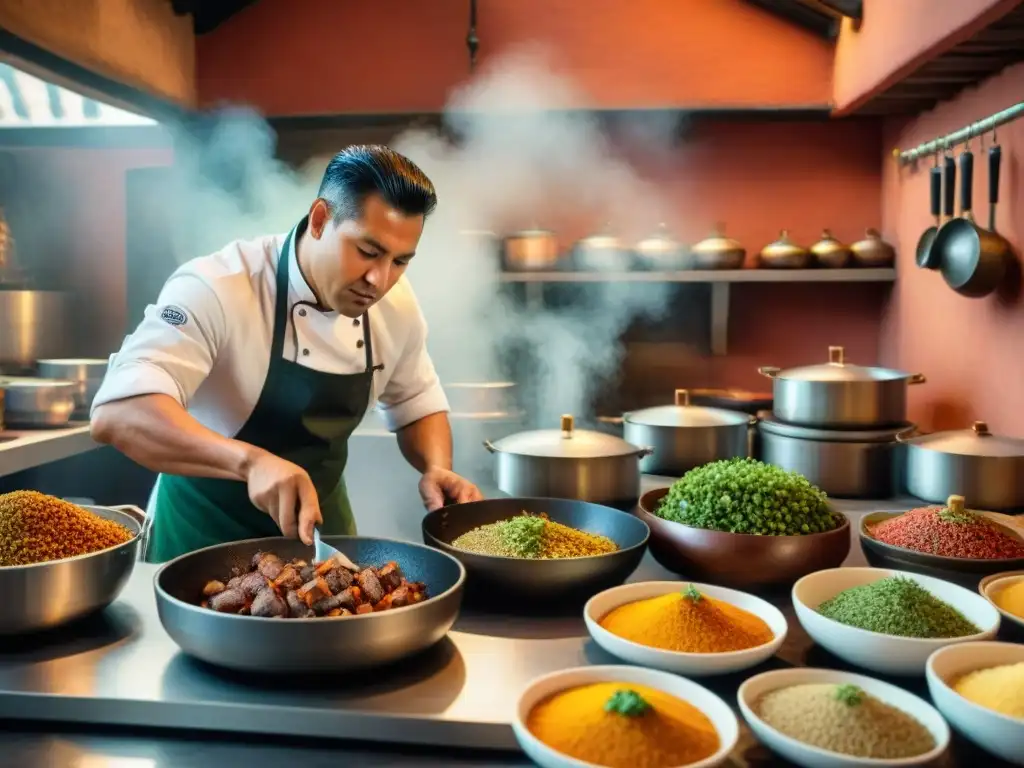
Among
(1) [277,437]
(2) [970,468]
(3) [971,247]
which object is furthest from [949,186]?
(1) [277,437]

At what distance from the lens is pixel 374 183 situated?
1.80 m

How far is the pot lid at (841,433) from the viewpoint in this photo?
266 cm

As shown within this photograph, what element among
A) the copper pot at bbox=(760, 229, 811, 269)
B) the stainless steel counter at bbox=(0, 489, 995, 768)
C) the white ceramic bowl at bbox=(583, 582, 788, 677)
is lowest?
the stainless steel counter at bbox=(0, 489, 995, 768)

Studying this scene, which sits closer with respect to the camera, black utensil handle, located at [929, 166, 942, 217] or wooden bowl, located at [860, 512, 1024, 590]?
wooden bowl, located at [860, 512, 1024, 590]

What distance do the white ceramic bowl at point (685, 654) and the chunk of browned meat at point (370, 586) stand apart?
32 centimetres

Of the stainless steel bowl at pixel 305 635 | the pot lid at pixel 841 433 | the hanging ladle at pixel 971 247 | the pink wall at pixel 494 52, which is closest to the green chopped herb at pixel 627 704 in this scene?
the stainless steel bowl at pixel 305 635

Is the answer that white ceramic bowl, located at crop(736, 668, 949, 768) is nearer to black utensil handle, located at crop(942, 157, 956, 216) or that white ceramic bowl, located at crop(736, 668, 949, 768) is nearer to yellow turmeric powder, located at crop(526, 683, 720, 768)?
yellow turmeric powder, located at crop(526, 683, 720, 768)

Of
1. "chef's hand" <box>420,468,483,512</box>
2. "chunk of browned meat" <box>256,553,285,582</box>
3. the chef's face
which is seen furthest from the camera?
"chef's hand" <box>420,468,483,512</box>

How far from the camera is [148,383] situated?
175cm

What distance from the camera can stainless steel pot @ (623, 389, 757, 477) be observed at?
2732 mm

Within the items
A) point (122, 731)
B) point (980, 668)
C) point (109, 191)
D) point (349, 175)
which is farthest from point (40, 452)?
point (980, 668)

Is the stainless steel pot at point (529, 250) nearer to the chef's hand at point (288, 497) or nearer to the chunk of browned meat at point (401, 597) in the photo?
the chef's hand at point (288, 497)

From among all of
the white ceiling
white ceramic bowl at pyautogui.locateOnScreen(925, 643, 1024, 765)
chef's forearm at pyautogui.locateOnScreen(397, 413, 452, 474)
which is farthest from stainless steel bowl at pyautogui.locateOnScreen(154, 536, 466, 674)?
the white ceiling

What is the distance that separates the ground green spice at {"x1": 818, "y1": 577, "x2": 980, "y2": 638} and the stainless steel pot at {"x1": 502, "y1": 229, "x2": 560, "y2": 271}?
265 cm
